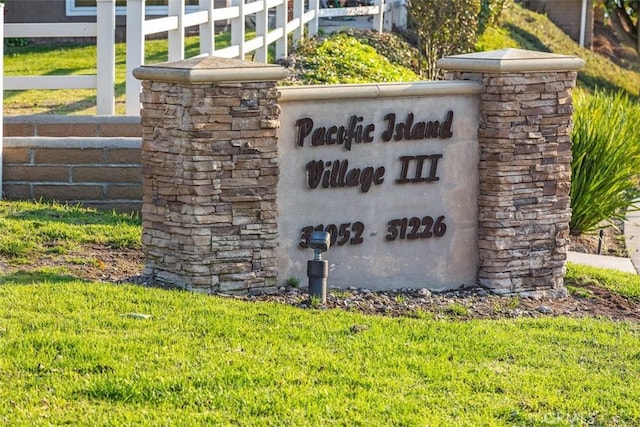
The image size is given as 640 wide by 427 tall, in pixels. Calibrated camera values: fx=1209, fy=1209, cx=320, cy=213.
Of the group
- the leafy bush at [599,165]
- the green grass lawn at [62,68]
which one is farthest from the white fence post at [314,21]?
the leafy bush at [599,165]

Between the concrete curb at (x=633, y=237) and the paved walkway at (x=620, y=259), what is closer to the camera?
the paved walkway at (x=620, y=259)

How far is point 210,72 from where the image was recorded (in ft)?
25.6

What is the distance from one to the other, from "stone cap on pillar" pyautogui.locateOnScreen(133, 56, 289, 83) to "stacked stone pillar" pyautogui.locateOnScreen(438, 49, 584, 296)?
69.8 inches

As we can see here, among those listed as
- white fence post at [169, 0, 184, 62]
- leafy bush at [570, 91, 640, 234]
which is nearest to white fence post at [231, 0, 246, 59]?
white fence post at [169, 0, 184, 62]

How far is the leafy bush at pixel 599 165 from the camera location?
1275 centimetres

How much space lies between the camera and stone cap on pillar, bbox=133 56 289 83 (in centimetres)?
780

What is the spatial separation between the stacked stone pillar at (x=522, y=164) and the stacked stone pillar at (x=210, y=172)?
1761mm

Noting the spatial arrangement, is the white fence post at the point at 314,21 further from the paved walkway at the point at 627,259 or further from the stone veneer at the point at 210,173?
the stone veneer at the point at 210,173

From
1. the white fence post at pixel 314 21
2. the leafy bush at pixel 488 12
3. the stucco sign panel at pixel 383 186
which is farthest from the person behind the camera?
the leafy bush at pixel 488 12

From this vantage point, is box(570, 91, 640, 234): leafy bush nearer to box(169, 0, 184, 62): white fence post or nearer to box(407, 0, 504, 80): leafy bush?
box(169, 0, 184, 62): white fence post

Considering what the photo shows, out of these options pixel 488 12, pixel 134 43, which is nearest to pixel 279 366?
pixel 134 43

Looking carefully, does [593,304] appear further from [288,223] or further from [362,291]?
[288,223]

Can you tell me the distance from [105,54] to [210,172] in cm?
360

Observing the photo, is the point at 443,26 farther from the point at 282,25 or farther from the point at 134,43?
the point at 134,43
